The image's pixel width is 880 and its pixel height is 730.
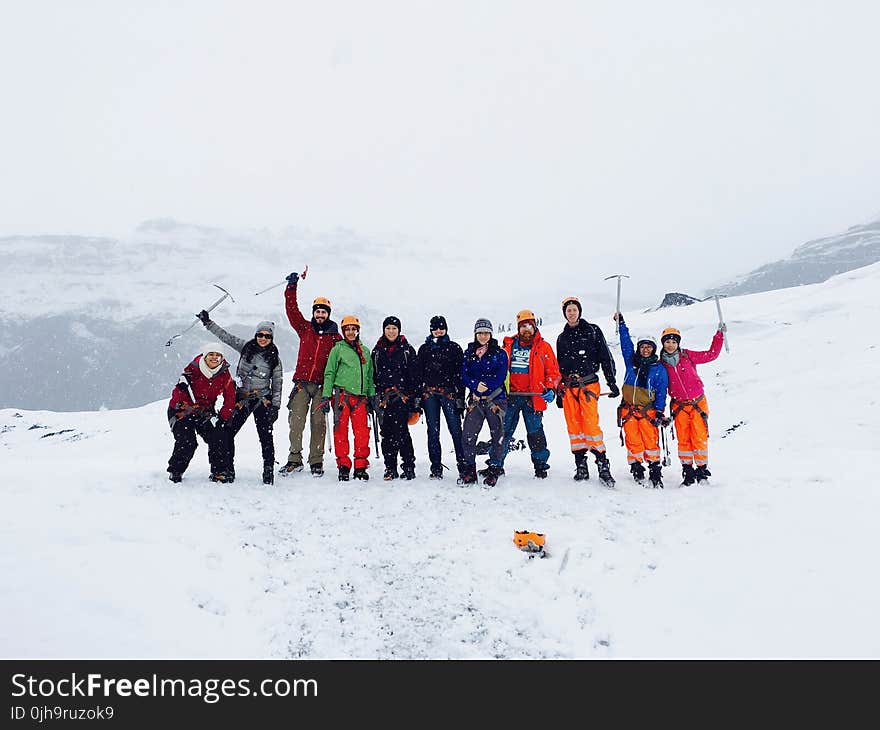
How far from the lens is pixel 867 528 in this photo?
6.73m

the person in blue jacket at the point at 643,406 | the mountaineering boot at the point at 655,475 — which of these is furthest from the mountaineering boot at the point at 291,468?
the mountaineering boot at the point at 655,475

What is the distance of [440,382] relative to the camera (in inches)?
387

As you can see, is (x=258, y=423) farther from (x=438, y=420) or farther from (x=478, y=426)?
(x=478, y=426)

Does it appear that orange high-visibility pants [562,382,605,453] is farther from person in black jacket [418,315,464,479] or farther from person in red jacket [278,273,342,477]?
person in red jacket [278,273,342,477]

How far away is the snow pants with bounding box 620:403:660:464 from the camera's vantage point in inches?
373

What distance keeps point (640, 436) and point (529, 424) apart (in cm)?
210

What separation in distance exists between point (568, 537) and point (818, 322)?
26.6m

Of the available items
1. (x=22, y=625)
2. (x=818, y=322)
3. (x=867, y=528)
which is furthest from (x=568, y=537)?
(x=818, y=322)

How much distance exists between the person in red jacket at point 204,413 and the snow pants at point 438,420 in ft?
12.0

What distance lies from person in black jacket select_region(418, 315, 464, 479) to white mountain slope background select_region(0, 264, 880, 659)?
99 cm

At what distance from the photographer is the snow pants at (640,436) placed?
9.48 metres

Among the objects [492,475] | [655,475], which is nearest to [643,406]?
[655,475]

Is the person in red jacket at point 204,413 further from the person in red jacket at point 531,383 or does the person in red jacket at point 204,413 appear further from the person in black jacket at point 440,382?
the person in red jacket at point 531,383
